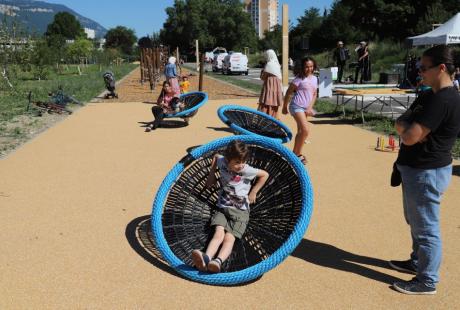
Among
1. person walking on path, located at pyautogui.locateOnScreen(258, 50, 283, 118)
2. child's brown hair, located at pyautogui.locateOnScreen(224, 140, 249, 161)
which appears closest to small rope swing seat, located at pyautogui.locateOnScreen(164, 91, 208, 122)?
person walking on path, located at pyautogui.locateOnScreen(258, 50, 283, 118)

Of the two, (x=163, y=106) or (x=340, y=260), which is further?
(x=163, y=106)

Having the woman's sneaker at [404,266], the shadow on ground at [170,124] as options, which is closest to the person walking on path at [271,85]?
the shadow on ground at [170,124]

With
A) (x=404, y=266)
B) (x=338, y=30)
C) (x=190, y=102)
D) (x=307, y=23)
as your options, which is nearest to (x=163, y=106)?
(x=190, y=102)

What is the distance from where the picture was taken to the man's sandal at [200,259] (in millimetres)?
3539

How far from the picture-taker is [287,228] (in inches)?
163

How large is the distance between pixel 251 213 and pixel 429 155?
183 cm

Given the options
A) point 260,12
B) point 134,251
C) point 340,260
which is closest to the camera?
point 340,260

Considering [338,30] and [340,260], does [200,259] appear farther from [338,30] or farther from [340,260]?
[338,30]

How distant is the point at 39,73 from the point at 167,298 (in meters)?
31.4

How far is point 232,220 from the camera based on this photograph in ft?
Result: 13.1

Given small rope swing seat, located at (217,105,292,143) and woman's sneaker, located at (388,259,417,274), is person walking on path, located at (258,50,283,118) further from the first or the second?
woman's sneaker, located at (388,259,417,274)

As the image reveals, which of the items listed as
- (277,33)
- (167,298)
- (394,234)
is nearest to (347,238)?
(394,234)

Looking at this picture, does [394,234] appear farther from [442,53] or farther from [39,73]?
[39,73]

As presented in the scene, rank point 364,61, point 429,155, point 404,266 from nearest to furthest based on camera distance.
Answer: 1. point 429,155
2. point 404,266
3. point 364,61
